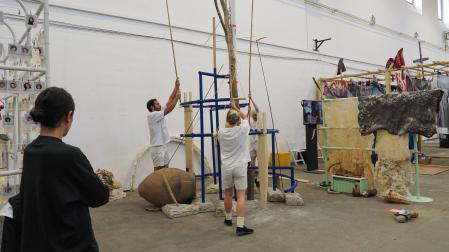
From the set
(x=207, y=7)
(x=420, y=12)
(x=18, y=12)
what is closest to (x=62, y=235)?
(x=18, y=12)

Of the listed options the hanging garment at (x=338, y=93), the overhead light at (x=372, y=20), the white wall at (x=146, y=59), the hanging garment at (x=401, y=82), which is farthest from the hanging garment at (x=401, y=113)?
the overhead light at (x=372, y=20)

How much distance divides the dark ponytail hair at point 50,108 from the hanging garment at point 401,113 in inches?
Answer: 194

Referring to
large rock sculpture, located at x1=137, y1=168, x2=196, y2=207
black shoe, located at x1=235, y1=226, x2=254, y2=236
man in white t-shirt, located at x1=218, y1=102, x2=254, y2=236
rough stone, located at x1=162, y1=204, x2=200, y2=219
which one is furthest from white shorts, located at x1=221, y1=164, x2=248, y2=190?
large rock sculpture, located at x1=137, y1=168, x2=196, y2=207

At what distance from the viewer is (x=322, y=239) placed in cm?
374

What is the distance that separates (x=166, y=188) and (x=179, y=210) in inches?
16.5

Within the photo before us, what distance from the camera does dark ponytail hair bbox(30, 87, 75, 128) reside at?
5.00 feet

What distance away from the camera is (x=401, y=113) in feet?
17.5

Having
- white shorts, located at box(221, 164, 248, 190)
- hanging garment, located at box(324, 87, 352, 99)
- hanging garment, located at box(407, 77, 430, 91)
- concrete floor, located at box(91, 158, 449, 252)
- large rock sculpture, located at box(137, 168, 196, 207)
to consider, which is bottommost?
concrete floor, located at box(91, 158, 449, 252)

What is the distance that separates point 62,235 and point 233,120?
2.83 m

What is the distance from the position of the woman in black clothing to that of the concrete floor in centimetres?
216

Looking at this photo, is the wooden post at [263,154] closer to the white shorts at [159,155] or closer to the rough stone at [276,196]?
the rough stone at [276,196]

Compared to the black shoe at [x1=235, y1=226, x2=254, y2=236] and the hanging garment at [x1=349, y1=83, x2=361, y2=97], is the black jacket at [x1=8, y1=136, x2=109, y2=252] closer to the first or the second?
the black shoe at [x1=235, y1=226, x2=254, y2=236]

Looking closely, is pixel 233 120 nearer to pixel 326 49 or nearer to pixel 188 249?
pixel 188 249

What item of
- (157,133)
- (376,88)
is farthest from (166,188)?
(376,88)
